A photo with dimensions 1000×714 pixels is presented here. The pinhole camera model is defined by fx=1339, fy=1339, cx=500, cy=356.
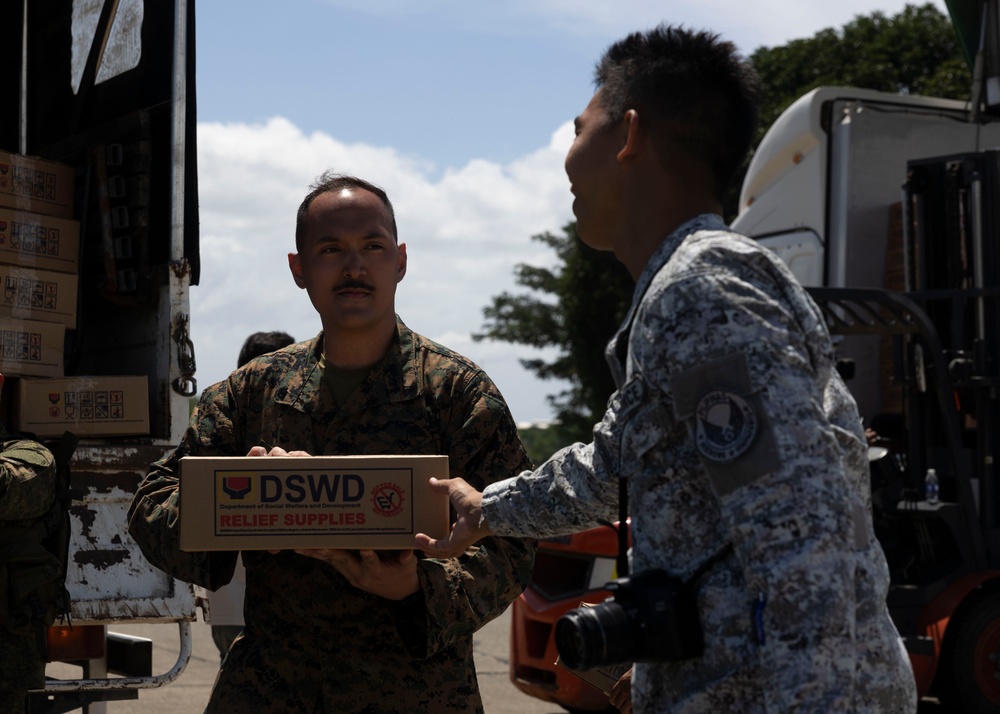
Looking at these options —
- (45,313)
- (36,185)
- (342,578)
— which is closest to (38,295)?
(45,313)

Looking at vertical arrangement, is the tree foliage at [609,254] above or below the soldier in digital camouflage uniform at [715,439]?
above

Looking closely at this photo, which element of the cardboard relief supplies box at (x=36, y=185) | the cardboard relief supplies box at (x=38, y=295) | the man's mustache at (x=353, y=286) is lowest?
the man's mustache at (x=353, y=286)

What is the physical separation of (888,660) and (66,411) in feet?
12.1

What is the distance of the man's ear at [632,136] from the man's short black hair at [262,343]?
385 cm

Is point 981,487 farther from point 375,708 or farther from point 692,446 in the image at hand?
point 692,446

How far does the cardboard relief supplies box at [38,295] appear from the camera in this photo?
195 inches

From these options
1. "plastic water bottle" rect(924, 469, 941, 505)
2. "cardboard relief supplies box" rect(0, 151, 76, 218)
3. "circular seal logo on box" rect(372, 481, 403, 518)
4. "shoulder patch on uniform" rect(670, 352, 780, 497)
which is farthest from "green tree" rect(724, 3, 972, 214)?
"shoulder patch on uniform" rect(670, 352, 780, 497)

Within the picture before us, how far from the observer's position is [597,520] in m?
2.00

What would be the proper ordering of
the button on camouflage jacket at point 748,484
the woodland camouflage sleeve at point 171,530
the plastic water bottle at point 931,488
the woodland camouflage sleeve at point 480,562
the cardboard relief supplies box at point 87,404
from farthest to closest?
1. the plastic water bottle at point 931,488
2. the cardboard relief supplies box at point 87,404
3. the woodland camouflage sleeve at point 171,530
4. the woodland camouflage sleeve at point 480,562
5. the button on camouflage jacket at point 748,484

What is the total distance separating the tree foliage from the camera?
74.7 feet

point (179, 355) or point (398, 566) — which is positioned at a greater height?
point (179, 355)

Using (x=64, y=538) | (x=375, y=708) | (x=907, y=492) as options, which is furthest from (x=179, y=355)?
(x=907, y=492)

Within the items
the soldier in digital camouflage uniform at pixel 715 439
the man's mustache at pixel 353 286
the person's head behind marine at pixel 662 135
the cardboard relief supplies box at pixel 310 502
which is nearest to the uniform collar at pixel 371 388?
the man's mustache at pixel 353 286

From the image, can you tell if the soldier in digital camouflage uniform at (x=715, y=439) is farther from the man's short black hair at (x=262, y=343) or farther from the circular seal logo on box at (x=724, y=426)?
the man's short black hair at (x=262, y=343)
